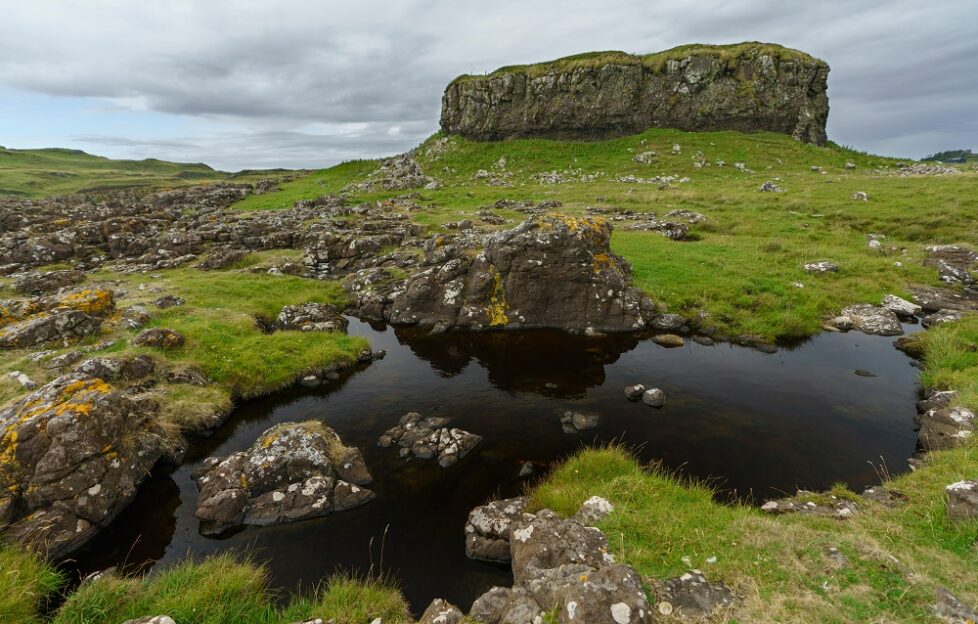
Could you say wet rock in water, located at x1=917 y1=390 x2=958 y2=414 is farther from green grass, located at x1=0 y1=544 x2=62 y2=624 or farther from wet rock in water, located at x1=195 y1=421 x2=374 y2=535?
green grass, located at x1=0 y1=544 x2=62 y2=624

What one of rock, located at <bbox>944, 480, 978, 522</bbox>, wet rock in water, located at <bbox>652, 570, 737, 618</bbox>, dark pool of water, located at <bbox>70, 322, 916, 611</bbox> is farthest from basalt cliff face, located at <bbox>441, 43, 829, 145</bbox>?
wet rock in water, located at <bbox>652, 570, 737, 618</bbox>

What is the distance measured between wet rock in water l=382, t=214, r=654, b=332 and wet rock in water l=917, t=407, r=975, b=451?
13.1 meters

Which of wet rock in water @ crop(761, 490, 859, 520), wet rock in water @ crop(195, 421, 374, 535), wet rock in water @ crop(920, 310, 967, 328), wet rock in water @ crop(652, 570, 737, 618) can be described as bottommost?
wet rock in water @ crop(195, 421, 374, 535)

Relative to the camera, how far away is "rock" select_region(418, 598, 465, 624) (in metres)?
8.55

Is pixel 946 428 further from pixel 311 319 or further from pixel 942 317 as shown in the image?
pixel 311 319

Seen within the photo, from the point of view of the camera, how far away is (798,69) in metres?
80.4

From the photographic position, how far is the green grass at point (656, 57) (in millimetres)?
82625

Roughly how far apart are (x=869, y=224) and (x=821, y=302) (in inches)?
886

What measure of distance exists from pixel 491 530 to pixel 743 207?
171 ft

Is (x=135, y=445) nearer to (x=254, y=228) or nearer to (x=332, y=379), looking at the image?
(x=332, y=379)

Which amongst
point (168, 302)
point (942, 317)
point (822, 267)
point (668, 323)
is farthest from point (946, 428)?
point (168, 302)

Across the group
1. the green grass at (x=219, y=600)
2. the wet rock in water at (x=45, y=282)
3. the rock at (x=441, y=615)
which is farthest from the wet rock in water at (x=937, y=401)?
the wet rock in water at (x=45, y=282)

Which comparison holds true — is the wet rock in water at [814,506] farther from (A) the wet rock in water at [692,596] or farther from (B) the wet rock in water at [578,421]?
(B) the wet rock in water at [578,421]

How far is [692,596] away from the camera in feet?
27.2
